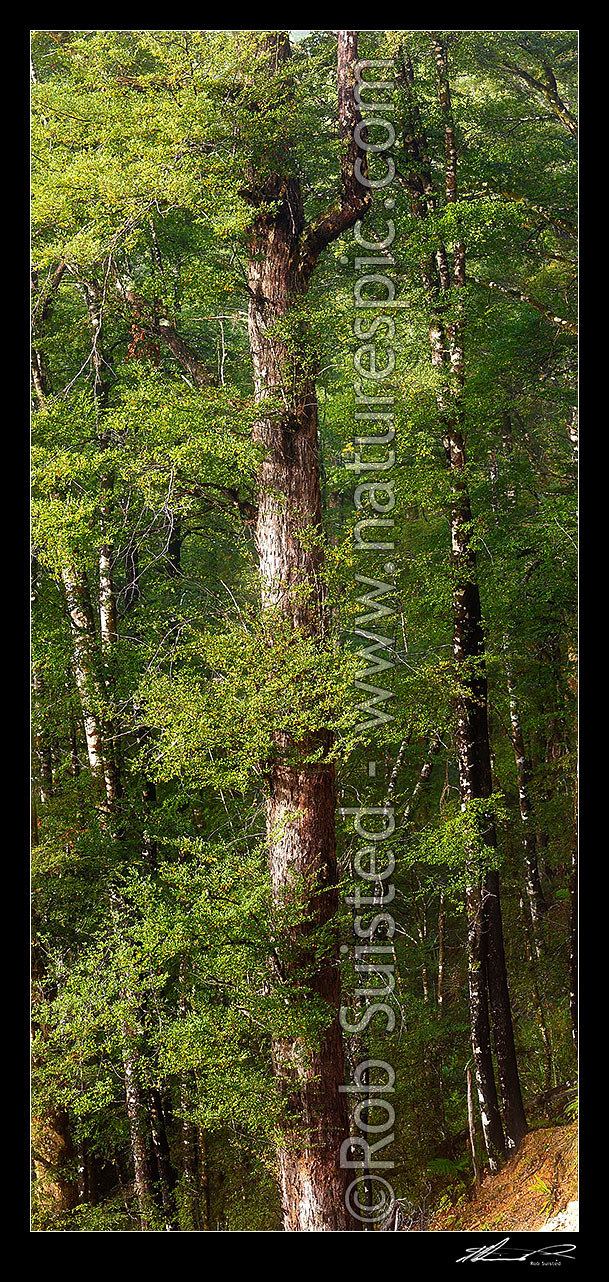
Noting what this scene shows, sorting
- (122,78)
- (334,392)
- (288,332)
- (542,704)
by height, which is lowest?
(542,704)

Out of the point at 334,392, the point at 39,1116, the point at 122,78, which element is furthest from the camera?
the point at 39,1116

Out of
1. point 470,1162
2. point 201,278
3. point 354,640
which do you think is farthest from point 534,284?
point 470,1162

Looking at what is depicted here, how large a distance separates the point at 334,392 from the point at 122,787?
2483 mm

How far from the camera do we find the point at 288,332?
507 centimetres

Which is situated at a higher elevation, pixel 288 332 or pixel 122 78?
pixel 122 78

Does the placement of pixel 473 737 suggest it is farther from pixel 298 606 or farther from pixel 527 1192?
pixel 527 1192

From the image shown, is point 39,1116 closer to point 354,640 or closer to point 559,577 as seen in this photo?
point 354,640

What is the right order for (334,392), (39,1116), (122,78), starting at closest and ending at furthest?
(122,78) < (334,392) < (39,1116)

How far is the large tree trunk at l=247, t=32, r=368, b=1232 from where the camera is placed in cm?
478
